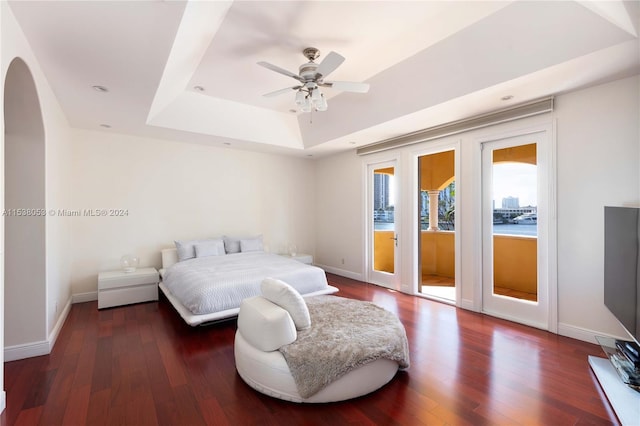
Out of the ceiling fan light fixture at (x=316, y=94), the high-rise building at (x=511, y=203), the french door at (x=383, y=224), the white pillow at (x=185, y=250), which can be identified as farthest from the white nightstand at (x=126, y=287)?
the high-rise building at (x=511, y=203)

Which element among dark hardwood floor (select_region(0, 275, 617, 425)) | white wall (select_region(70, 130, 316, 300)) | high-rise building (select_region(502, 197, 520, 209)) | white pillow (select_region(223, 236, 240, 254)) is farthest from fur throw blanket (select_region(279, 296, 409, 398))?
white wall (select_region(70, 130, 316, 300))

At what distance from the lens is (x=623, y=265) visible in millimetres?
2383

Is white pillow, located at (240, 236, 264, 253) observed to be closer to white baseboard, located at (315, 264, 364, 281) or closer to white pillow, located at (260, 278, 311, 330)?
white baseboard, located at (315, 264, 364, 281)

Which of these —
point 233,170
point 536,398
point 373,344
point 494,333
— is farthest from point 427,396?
point 233,170

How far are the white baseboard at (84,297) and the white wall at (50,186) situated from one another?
0.91 feet

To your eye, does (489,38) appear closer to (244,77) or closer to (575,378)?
(244,77)

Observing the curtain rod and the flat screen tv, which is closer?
the flat screen tv

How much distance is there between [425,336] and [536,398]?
108cm

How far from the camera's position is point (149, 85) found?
277 cm

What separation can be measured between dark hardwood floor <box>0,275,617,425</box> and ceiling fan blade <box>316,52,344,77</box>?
8.58 feet

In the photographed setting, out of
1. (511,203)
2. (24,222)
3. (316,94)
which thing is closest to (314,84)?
(316,94)

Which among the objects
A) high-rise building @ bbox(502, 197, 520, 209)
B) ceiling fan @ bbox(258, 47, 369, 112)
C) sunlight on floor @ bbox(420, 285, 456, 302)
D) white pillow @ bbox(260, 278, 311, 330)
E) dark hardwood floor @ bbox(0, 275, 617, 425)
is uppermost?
ceiling fan @ bbox(258, 47, 369, 112)

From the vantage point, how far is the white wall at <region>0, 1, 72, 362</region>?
1.87 m

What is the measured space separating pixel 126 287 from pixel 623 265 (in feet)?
18.1
